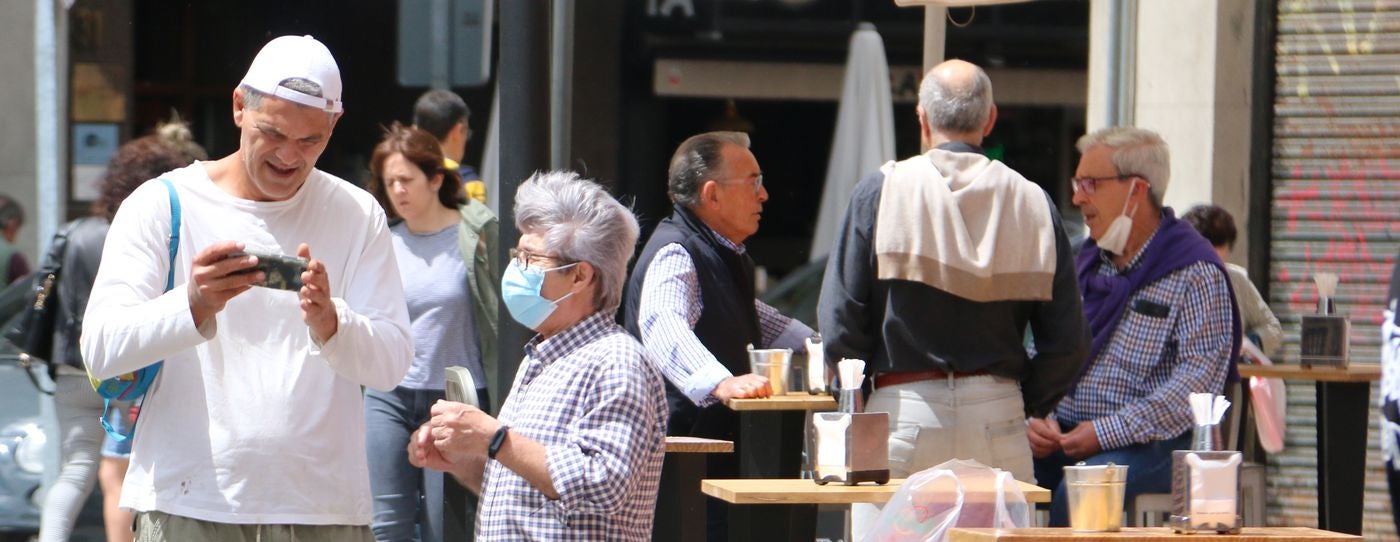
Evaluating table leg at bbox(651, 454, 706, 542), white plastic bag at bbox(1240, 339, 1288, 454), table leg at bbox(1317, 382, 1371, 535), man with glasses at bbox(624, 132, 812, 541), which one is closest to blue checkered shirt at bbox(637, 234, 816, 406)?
man with glasses at bbox(624, 132, 812, 541)

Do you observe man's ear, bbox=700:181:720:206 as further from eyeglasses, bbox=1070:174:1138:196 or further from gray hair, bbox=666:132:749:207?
eyeglasses, bbox=1070:174:1138:196

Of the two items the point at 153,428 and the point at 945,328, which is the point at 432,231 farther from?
the point at 153,428

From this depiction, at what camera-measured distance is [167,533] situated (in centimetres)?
345

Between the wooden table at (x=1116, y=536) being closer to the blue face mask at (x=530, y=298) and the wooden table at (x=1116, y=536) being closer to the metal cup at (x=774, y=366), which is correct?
the blue face mask at (x=530, y=298)

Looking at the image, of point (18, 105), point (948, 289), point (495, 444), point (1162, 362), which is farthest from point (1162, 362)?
point (18, 105)

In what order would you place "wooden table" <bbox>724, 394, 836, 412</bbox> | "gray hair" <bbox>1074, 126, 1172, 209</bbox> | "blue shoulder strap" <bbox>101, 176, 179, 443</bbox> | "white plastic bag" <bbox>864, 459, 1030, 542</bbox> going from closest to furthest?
"blue shoulder strap" <bbox>101, 176, 179, 443</bbox>, "white plastic bag" <bbox>864, 459, 1030, 542</bbox>, "wooden table" <bbox>724, 394, 836, 412</bbox>, "gray hair" <bbox>1074, 126, 1172, 209</bbox>

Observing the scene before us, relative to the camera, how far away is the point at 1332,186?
9047mm

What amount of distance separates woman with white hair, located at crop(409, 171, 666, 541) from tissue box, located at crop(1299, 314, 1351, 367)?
3759mm

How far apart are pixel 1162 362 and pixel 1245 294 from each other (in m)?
1.82

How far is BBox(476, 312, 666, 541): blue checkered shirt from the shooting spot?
11.1 feet

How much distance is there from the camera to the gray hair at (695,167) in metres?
5.71

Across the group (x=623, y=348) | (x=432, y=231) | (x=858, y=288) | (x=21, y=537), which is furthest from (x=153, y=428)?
(x=21, y=537)

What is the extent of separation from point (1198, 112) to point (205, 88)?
511 centimetres

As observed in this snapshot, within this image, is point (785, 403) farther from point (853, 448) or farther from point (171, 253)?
point (171, 253)
